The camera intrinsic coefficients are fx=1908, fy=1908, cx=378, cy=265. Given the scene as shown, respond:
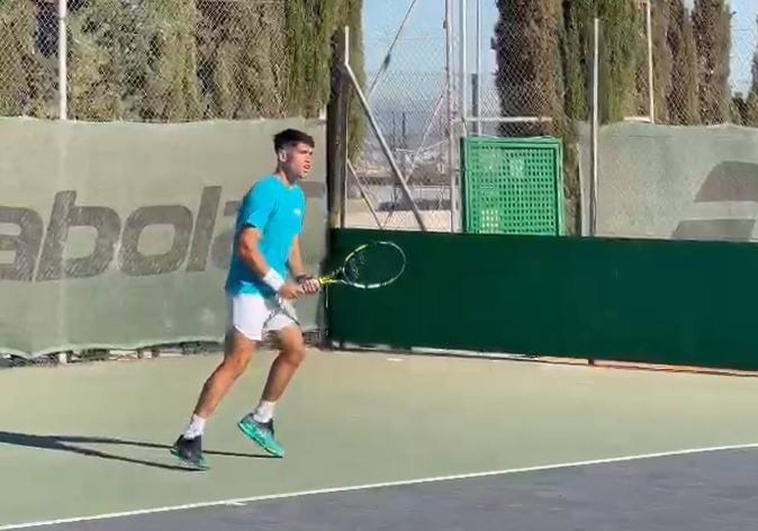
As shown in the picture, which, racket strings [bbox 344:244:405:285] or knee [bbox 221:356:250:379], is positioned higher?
racket strings [bbox 344:244:405:285]

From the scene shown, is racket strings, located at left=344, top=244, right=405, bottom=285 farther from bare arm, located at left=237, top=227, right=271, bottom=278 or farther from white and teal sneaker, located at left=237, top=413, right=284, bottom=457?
bare arm, located at left=237, top=227, right=271, bottom=278

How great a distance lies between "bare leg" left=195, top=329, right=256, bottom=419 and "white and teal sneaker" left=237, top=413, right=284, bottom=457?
31 centimetres

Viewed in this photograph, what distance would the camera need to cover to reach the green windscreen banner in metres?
13.9

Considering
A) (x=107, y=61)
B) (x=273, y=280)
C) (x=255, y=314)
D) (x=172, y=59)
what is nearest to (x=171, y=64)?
(x=172, y=59)

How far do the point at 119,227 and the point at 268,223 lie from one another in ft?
Answer: 16.4

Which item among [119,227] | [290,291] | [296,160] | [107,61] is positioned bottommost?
[290,291]

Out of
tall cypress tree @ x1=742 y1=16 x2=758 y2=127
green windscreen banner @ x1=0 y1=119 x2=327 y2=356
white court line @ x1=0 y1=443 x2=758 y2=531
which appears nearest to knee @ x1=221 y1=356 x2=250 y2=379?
white court line @ x1=0 y1=443 x2=758 y2=531

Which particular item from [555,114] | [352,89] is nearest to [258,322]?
[352,89]

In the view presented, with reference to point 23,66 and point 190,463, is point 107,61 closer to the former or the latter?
point 23,66

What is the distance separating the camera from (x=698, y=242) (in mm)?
13984

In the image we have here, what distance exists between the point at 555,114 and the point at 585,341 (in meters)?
4.33

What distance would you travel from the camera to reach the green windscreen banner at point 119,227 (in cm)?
1388

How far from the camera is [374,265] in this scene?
1312cm

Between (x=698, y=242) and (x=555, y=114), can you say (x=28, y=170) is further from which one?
(x=555, y=114)
